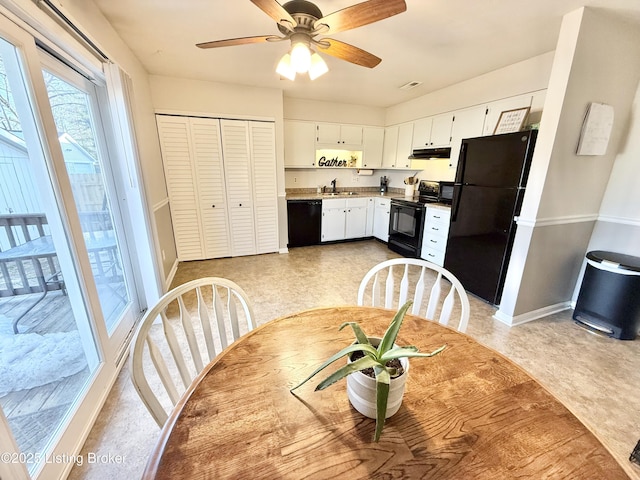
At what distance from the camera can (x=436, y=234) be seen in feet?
11.3

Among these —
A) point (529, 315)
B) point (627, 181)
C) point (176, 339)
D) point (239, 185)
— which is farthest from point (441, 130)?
point (176, 339)

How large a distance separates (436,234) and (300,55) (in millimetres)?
2794

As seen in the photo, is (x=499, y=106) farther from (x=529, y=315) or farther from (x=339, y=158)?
(x=339, y=158)

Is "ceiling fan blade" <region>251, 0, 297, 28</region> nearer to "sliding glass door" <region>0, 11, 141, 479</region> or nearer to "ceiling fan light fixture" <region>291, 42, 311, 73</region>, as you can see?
"ceiling fan light fixture" <region>291, 42, 311, 73</region>

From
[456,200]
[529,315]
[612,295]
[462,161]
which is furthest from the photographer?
[456,200]

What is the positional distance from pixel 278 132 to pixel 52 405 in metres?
3.57

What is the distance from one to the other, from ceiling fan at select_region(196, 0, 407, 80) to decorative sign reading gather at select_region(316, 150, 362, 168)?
122 inches

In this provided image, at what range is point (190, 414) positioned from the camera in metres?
0.68

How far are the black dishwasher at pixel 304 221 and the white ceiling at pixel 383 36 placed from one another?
180cm

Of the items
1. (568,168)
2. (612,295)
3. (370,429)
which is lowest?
(612,295)

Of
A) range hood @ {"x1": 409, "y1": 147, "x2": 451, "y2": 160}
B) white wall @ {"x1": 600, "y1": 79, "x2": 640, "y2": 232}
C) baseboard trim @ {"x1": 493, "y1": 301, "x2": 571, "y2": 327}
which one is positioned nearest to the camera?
white wall @ {"x1": 600, "y1": 79, "x2": 640, "y2": 232}

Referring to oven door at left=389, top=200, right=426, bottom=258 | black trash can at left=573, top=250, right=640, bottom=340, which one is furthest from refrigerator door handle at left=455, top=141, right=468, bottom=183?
black trash can at left=573, top=250, right=640, bottom=340

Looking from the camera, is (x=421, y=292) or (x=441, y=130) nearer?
(x=421, y=292)

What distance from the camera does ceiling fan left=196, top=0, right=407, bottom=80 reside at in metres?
1.21
